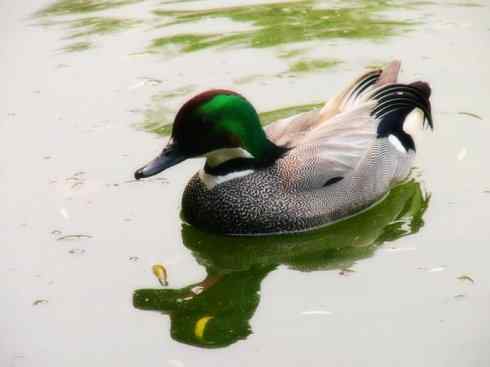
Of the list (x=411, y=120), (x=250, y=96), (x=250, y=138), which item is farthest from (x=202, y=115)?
(x=250, y=96)

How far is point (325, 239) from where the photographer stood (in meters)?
6.29

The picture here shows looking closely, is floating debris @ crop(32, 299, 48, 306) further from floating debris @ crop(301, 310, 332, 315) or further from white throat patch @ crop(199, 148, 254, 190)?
floating debris @ crop(301, 310, 332, 315)

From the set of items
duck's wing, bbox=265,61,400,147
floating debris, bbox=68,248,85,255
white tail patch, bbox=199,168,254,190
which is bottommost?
floating debris, bbox=68,248,85,255

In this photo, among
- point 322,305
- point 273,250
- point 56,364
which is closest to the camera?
point 56,364

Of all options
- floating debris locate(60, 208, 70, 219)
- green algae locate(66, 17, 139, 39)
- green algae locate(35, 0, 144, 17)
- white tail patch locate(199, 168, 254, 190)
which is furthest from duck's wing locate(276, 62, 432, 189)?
green algae locate(35, 0, 144, 17)

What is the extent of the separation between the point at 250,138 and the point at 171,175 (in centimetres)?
136

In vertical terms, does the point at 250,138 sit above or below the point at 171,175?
above

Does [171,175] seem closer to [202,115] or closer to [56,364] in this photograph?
[202,115]

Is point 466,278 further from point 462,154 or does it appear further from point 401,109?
point 462,154

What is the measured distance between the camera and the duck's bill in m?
5.94

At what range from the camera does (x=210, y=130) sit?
6.00m

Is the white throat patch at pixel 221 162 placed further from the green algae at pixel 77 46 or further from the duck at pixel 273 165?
the green algae at pixel 77 46

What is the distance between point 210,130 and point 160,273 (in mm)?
1036

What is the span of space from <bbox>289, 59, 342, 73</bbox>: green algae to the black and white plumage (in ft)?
8.16
